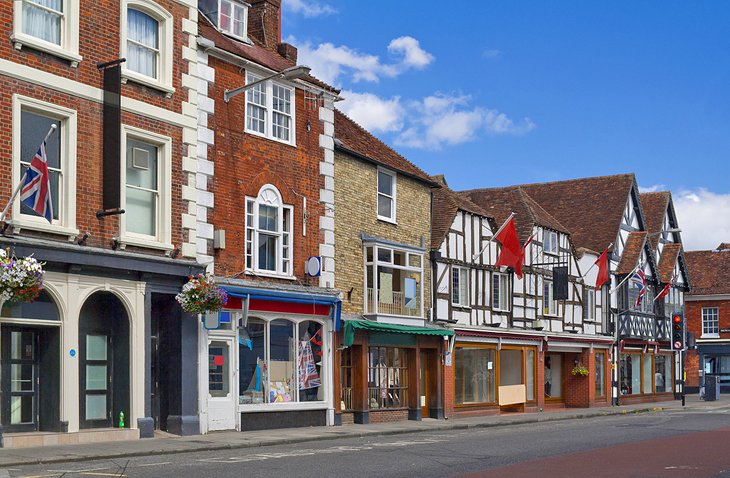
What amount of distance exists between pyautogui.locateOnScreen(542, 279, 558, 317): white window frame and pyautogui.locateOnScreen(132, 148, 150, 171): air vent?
77.9 ft

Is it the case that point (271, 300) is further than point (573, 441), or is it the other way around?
point (271, 300)

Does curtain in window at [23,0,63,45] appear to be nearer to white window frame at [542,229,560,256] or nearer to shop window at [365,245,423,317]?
shop window at [365,245,423,317]

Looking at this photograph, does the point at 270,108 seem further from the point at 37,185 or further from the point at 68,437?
the point at 68,437

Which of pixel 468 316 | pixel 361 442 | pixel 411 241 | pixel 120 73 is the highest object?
pixel 120 73

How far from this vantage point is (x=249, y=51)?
91.5 ft

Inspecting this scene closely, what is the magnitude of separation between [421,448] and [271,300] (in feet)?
23.8

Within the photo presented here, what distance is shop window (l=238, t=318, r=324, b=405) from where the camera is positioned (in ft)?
88.2

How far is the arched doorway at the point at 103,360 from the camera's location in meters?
22.1

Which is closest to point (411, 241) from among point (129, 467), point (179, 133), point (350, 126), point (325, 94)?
point (350, 126)

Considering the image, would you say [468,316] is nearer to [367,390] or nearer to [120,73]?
[367,390]

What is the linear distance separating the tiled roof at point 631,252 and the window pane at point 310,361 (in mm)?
25483

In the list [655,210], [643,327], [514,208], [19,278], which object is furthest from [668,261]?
[19,278]

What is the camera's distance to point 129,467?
16219 millimetres

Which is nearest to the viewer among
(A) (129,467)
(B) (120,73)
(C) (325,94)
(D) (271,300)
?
(A) (129,467)
